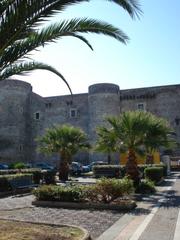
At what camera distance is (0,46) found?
22.6 ft

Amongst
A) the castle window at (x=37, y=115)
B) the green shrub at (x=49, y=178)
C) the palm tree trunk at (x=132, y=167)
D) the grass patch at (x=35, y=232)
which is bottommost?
the grass patch at (x=35, y=232)

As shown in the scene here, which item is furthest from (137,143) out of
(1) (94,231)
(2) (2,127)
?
(2) (2,127)

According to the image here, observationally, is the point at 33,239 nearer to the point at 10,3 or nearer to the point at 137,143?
the point at 10,3

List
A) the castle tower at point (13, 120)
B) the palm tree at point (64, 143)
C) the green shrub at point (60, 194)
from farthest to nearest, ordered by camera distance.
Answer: the castle tower at point (13, 120), the palm tree at point (64, 143), the green shrub at point (60, 194)

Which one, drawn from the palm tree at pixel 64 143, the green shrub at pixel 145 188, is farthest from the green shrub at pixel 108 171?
the green shrub at pixel 145 188

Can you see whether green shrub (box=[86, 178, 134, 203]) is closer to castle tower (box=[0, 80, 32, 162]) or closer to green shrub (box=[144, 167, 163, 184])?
green shrub (box=[144, 167, 163, 184])

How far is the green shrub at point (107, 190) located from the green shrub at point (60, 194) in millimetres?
373

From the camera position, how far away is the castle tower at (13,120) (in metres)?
55.5

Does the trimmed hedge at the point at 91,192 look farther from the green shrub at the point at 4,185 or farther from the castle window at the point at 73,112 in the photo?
the castle window at the point at 73,112

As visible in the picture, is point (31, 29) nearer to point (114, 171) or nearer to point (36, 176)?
point (36, 176)

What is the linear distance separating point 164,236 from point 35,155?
170ft

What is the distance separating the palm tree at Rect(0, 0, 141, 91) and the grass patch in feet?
9.96

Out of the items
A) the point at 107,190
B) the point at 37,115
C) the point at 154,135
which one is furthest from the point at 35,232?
the point at 37,115

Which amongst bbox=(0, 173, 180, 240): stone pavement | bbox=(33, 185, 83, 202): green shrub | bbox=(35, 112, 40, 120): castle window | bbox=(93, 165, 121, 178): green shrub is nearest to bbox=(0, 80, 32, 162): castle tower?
bbox=(35, 112, 40, 120): castle window
